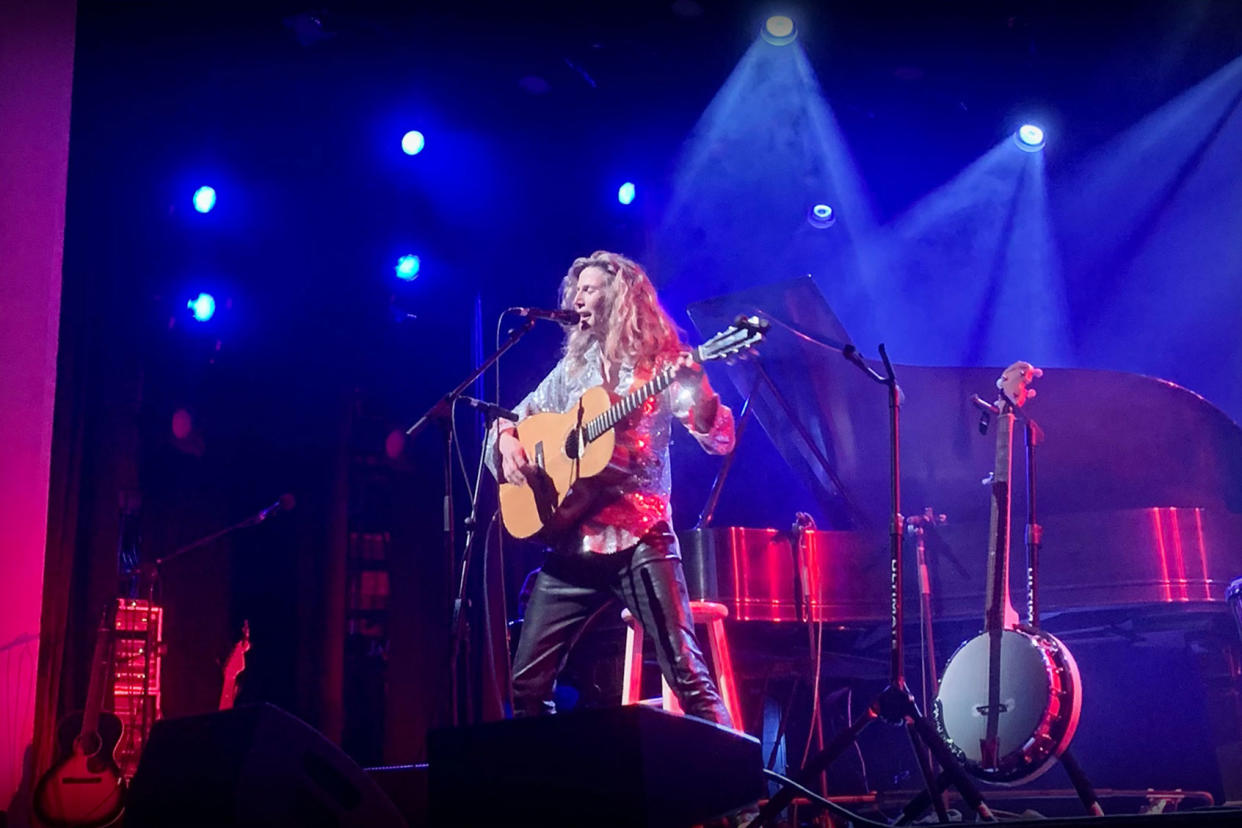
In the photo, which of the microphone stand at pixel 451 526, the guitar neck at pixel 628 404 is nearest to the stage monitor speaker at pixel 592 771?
the microphone stand at pixel 451 526

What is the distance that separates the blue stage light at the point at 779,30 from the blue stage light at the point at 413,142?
2337 mm

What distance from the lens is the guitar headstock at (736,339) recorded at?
393 centimetres

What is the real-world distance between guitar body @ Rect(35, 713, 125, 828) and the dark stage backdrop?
19.1 inches

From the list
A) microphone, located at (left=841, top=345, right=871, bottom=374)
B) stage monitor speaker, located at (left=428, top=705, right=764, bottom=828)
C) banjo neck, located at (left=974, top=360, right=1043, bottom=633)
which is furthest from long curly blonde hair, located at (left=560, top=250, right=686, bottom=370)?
stage monitor speaker, located at (left=428, top=705, right=764, bottom=828)

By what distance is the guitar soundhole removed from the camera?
13.8ft

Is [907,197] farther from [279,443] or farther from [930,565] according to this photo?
[279,443]

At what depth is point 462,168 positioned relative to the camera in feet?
25.3

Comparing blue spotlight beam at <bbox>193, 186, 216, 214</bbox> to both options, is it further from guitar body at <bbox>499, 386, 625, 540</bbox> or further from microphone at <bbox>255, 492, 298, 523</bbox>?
guitar body at <bbox>499, 386, 625, 540</bbox>

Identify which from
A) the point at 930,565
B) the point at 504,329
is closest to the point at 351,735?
the point at 504,329

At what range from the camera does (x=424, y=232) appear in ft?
25.4

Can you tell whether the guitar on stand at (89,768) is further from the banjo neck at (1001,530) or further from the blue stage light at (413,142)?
the banjo neck at (1001,530)

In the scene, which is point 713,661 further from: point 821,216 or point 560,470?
point 821,216

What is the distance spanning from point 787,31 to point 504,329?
270 cm

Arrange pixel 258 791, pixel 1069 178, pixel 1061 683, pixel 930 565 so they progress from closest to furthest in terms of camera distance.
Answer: pixel 258 791
pixel 1061 683
pixel 930 565
pixel 1069 178
